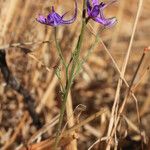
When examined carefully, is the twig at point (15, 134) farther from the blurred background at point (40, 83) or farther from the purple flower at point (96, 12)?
the purple flower at point (96, 12)

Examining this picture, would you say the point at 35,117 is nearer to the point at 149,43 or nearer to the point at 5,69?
the point at 5,69

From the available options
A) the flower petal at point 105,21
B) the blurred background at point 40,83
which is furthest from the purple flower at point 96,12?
the blurred background at point 40,83

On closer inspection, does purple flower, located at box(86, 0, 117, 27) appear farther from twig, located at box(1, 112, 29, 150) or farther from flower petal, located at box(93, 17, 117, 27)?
twig, located at box(1, 112, 29, 150)

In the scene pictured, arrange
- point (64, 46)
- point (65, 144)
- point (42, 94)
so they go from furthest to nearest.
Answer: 1. point (64, 46)
2. point (42, 94)
3. point (65, 144)

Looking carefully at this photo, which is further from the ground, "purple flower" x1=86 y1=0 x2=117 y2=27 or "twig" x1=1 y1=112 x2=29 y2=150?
"purple flower" x1=86 y1=0 x2=117 y2=27

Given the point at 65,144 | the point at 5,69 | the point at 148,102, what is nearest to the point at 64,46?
the point at 148,102

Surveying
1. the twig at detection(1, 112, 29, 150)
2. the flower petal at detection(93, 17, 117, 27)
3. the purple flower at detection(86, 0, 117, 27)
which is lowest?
the twig at detection(1, 112, 29, 150)

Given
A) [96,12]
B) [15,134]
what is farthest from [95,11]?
[15,134]

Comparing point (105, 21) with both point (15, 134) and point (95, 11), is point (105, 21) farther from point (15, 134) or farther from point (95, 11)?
point (15, 134)

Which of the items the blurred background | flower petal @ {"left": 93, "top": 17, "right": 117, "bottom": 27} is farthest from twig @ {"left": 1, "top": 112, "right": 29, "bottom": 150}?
flower petal @ {"left": 93, "top": 17, "right": 117, "bottom": 27}

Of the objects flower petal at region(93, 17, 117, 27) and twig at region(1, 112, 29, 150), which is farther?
twig at region(1, 112, 29, 150)

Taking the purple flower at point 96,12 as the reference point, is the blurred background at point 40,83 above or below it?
below
